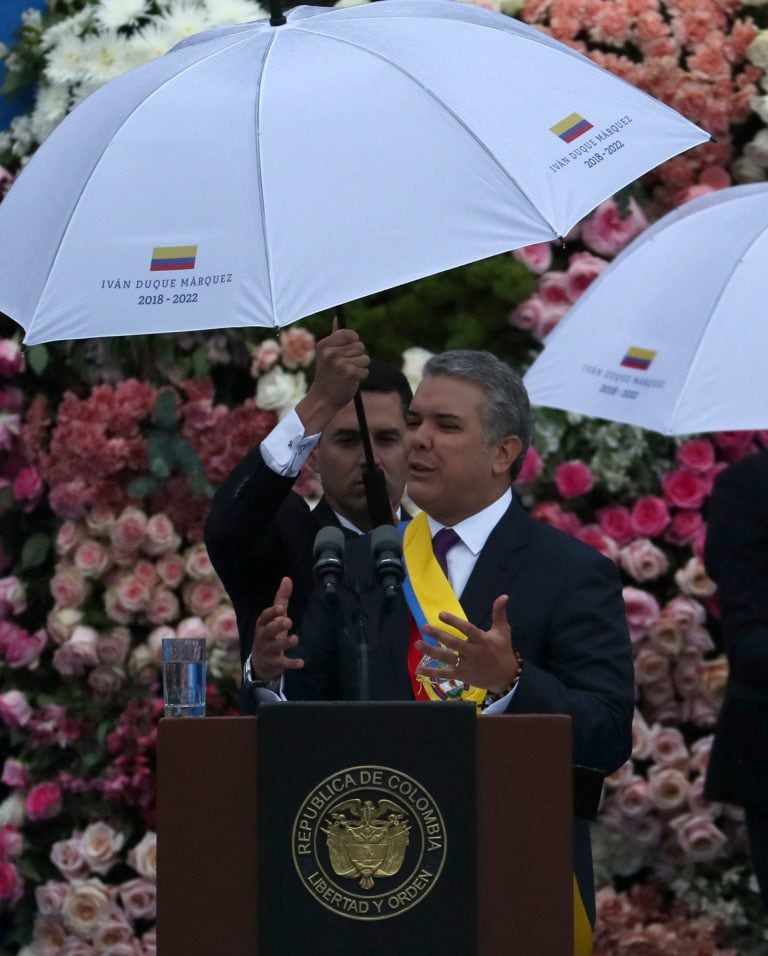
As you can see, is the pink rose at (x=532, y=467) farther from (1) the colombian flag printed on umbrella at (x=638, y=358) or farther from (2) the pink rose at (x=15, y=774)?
(2) the pink rose at (x=15, y=774)

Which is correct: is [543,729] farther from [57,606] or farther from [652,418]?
[57,606]

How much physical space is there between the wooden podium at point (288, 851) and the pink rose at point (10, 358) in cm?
345

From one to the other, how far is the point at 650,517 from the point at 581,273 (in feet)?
2.65

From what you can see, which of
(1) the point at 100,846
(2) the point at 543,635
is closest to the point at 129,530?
(1) the point at 100,846

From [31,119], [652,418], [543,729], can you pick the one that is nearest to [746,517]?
[652,418]

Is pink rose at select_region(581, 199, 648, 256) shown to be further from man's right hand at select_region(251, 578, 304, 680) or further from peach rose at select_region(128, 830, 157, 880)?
man's right hand at select_region(251, 578, 304, 680)

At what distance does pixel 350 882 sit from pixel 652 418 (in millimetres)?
1899

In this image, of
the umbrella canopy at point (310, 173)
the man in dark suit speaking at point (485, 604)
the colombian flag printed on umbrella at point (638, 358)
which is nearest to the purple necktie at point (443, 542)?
the man in dark suit speaking at point (485, 604)

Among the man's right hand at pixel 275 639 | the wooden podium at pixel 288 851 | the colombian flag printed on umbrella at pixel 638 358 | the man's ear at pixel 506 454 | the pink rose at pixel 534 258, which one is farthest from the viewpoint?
the pink rose at pixel 534 258

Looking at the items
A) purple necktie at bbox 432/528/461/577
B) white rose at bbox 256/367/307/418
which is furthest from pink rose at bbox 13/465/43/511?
purple necktie at bbox 432/528/461/577

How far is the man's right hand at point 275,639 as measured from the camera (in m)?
3.60

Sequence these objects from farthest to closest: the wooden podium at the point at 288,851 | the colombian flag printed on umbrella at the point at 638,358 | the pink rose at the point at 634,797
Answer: the pink rose at the point at 634,797 < the colombian flag printed on umbrella at the point at 638,358 < the wooden podium at the point at 288,851

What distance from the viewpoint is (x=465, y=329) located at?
6375mm

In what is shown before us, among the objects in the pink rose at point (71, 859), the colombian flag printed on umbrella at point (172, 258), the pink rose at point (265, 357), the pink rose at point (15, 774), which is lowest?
the pink rose at point (71, 859)
